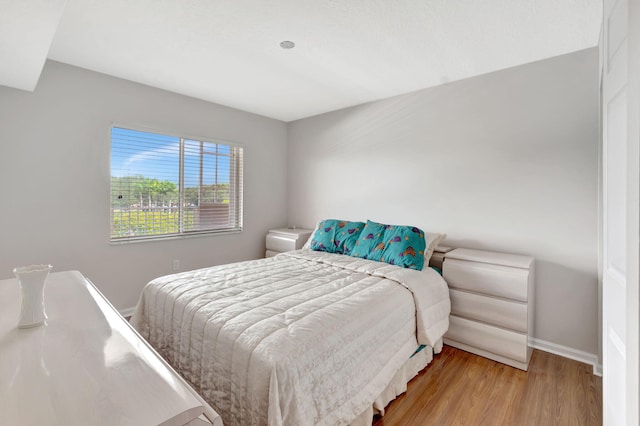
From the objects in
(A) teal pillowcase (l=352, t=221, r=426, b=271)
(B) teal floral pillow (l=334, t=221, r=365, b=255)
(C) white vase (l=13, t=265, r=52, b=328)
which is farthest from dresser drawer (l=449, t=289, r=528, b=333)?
(C) white vase (l=13, t=265, r=52, b=328)

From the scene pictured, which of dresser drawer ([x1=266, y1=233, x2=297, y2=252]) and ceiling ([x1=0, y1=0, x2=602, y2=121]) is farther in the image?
dresser drawer ([x1=266, y1=233, x2=297, y2=252])

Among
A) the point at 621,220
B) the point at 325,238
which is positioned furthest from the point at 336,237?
the point at 621,220

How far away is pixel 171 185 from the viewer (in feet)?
11.4

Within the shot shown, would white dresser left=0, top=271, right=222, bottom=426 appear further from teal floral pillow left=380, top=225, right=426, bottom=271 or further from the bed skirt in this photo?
teal floral pillow left=380, top=225, right=426, bottom=271

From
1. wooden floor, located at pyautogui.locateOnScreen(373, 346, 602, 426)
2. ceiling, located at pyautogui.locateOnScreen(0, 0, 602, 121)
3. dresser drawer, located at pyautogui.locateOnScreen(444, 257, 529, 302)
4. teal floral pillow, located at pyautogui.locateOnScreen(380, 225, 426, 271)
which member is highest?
ceiling, located at pyautogui.locateOnScreen(0, 0, 602, 121)

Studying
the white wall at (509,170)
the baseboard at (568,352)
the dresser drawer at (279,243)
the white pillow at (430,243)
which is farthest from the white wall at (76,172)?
the baseboard at (568,352)

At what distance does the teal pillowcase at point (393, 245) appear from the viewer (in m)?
2.56

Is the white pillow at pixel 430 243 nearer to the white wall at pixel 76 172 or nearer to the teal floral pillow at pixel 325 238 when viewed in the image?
the teal floral pillow at pixel 325 238

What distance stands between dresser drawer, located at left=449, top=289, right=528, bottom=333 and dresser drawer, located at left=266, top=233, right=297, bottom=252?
6.70 ft

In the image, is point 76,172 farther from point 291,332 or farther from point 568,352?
point 568,352

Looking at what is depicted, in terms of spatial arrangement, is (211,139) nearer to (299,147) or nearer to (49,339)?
(299,147)

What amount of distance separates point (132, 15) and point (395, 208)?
2887mm

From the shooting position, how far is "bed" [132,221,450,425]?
125 centimetres

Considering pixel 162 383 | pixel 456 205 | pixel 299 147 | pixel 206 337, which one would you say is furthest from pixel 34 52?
pixel 456 205
